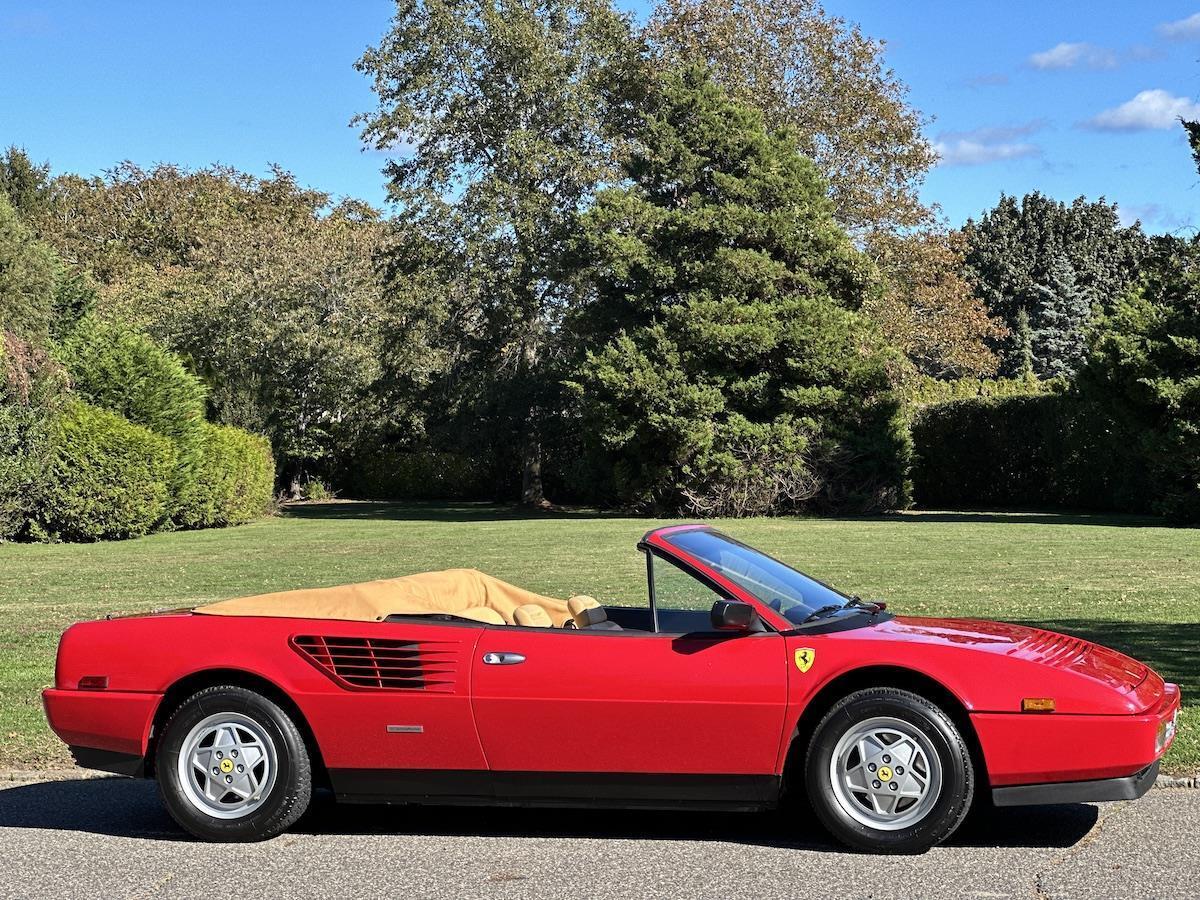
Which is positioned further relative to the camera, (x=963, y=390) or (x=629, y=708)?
(x=963, y=390)

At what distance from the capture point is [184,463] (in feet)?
102

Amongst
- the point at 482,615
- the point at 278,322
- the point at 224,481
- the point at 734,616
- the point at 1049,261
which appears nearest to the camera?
→ the point at 734,616

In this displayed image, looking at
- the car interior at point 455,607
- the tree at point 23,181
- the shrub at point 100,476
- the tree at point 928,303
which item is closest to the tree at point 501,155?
the tree at point 928,303

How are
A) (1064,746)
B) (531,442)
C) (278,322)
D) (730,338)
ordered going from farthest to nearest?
(531,442)
(278,322)
(730,338)
(1064,746)

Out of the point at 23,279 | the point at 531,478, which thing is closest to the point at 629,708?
the point at 23,279

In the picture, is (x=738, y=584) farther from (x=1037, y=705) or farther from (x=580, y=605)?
(x=1037, y=705)

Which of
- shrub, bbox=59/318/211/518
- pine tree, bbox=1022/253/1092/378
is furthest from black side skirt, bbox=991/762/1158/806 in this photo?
pine tree, bbox=1022/253/1092/378

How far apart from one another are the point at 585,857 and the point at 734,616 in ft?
3.73

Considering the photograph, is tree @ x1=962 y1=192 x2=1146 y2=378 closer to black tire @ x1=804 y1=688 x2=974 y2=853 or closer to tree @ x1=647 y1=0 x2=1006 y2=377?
tree @ x1=647 y1=0 x2=1006 y2=377

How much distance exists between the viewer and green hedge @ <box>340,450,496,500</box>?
49375mm

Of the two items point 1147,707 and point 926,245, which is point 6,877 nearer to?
point 1147,707

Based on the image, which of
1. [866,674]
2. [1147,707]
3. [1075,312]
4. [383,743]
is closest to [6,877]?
[383,743]

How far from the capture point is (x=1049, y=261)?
77.1 m

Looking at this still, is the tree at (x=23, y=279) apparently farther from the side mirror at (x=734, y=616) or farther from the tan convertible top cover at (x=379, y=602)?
the side mirror at (x=734, y=616)
